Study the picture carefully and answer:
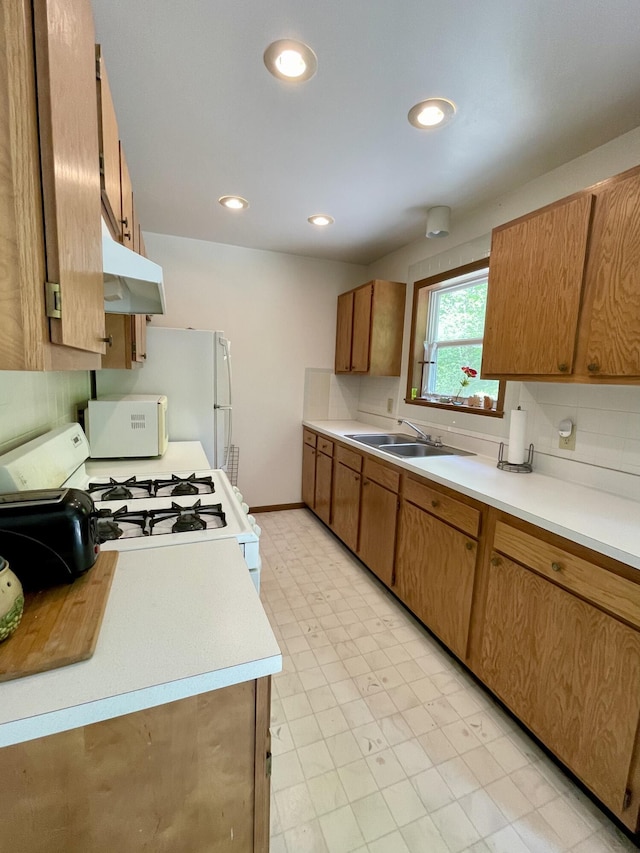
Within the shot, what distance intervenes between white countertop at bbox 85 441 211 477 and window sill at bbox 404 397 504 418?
1685mm

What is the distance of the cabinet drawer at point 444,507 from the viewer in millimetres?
1672

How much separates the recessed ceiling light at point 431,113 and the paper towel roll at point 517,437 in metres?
1.37

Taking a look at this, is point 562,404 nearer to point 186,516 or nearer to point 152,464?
point 186,516

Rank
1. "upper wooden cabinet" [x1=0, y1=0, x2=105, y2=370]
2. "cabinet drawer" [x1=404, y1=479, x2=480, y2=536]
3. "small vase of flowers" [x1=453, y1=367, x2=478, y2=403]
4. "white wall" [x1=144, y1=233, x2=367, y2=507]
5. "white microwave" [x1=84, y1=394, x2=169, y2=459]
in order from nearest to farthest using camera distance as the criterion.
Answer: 1. "upper wooden cabinet" [x1=0, y1=0, x2=105, y2=370]
2. "cabinet drawer" [x1=404, y1=479, x2=480, y2=536]
3. "white microwave" [x1=84, y1=394, x2=169, y2=459]
4. "small vase of flowers" [x1=453, y1=367, x2=478, y2=403]
5. "white wall" [x1=144, y1=233, x2=367, y2=507]

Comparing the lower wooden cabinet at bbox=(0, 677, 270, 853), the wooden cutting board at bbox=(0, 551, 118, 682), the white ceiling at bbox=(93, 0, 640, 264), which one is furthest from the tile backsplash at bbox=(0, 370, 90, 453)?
the white ceiling at bbox=(93, 0, 640, 264)

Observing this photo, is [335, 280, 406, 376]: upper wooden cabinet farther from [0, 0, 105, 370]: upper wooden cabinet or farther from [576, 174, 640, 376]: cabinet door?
[0, 0, 105, 370]: upper wooden cabinet

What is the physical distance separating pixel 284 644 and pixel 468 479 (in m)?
1.27

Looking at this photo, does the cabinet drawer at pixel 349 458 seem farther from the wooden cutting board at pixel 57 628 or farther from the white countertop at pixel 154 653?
the wooden cutting board at pixel 57 628

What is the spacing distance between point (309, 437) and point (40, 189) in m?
3.13

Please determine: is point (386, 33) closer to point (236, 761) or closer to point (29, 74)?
point (29, 74)

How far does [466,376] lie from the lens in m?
2.65

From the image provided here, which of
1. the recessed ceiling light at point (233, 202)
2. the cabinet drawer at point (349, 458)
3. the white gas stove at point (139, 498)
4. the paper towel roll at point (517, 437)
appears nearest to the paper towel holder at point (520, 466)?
the paper towel roll at point (517, 437)

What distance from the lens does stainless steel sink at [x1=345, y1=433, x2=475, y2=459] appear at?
2546mm

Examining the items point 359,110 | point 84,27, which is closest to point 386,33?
point 359,110
